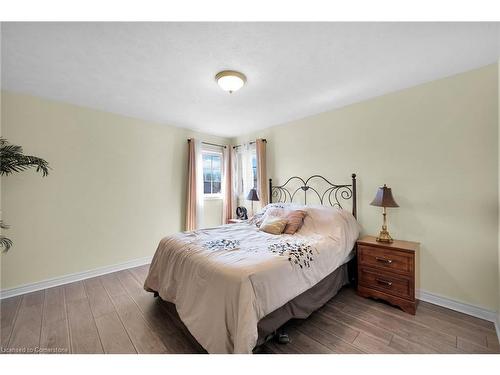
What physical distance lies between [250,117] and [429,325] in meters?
3.20

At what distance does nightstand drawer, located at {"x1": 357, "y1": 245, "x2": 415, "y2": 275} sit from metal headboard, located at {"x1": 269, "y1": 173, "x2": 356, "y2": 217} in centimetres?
60

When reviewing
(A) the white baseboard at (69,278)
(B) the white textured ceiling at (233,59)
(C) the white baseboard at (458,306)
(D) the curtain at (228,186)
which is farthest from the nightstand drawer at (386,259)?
(A) the white baseboard at (69,278)

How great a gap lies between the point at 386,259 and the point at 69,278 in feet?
12.7

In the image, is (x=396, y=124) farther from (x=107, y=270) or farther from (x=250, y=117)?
(x=107, y=270)

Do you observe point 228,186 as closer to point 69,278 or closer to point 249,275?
point 69,278

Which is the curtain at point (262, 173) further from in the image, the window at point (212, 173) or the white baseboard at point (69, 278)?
the white baseboard at point (69, 278)

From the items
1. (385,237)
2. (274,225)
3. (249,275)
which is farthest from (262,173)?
(249,275)

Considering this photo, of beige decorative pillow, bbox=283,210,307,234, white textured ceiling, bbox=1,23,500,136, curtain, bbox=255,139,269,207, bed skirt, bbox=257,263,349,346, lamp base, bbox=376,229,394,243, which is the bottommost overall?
bed skirt, bbox=257,263,349,346

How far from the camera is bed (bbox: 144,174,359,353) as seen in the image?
1309 millimetres

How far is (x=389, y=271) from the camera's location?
6.70 ft

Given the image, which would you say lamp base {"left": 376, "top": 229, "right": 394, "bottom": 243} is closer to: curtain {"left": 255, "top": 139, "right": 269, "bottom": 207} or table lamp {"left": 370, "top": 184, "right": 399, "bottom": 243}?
table lamp {"left": 370, "top": 184, "right": 399, "bottom": 243}

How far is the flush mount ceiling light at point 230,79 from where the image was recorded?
1896mm

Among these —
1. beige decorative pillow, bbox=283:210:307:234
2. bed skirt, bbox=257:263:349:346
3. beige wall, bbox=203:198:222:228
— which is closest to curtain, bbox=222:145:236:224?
beige wall, bbox=203:198:222:228

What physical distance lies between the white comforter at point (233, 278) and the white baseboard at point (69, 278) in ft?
4.00
